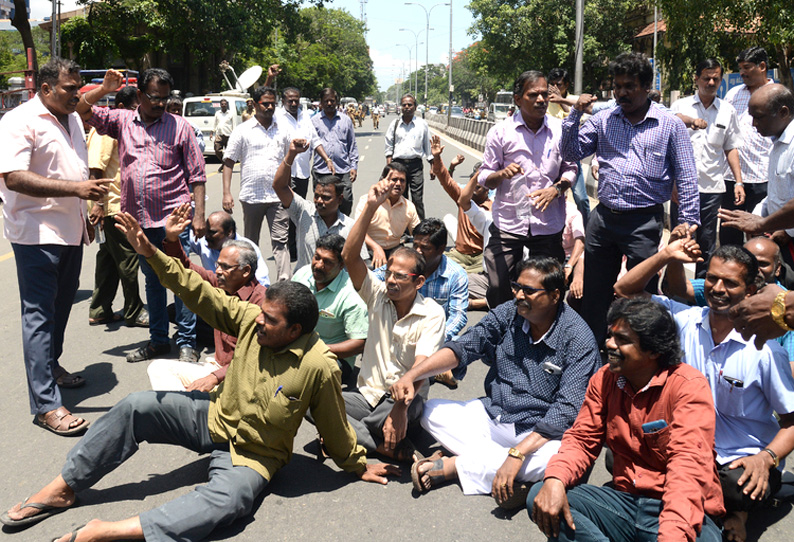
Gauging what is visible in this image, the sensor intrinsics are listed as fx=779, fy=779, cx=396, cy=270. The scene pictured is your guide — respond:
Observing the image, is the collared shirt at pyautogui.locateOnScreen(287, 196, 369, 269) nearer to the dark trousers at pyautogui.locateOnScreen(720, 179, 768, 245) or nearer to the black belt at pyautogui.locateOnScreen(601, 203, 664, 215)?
the black belt at pyautogui.locateOnScreen(601, 203, 664, 215)

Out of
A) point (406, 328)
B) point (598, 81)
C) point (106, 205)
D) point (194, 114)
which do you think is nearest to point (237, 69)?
point (194, 114)

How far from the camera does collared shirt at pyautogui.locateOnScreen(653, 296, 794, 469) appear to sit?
353 centimetres

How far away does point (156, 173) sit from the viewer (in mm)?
5758

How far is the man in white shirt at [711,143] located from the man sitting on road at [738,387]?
325cm

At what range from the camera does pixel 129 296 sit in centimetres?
670

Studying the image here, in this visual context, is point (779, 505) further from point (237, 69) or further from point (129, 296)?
point (237, 69)

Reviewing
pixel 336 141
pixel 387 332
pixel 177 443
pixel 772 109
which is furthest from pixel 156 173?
pixel 772 109

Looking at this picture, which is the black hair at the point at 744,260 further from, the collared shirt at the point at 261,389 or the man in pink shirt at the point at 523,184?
the collared shirt at the point at 261,389

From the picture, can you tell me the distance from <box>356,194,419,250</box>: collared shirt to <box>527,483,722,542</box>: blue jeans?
4.02 m

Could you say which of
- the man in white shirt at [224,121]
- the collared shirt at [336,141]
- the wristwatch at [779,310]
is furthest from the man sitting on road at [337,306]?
A: the man in white shirt at [224,121]

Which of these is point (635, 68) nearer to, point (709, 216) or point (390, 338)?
point (390, 338)

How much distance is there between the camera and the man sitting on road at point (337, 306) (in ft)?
16.2

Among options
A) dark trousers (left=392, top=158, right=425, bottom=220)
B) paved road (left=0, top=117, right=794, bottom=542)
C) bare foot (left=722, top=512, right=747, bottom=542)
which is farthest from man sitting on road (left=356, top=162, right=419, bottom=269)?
bare foot (left=722, top=512, right=747, bottom=542)

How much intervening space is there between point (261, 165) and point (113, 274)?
5.58 ft
